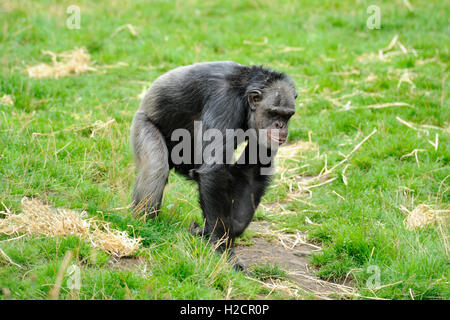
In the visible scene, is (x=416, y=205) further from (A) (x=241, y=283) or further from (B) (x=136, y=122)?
(B) (x=136, y=122)

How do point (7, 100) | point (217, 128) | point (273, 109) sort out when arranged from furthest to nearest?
point (7, 100), point (273, 109), point (217, 128)

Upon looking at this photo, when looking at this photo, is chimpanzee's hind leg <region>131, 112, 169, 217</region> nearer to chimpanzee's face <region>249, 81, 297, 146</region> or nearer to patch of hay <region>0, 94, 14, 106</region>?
chimpanzee's face <region>249, 81, 297, 146</region>

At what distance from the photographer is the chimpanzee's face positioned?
5867 millimetres

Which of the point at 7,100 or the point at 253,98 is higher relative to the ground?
the point at 253,98

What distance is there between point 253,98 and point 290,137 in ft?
10.3

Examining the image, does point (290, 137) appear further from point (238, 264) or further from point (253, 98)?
point (238, 264)

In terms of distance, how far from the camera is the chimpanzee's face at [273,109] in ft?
19.2

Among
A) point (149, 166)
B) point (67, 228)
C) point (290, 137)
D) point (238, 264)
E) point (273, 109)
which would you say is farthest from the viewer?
point (290, 137)

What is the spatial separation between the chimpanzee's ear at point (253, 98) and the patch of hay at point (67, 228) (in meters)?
1.92

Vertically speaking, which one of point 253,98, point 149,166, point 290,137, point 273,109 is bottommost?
point 290,137

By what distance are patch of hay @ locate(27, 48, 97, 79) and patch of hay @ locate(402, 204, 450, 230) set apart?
22.1 ft

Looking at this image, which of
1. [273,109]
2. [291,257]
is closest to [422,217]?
[291,257]

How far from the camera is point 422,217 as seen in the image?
597 cm
